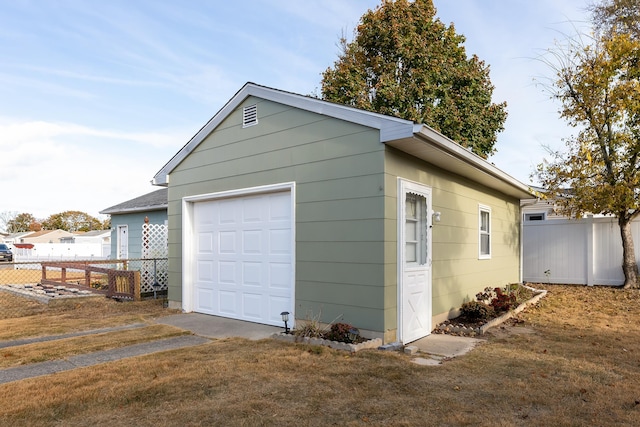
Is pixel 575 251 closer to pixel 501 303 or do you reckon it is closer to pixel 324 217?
pixel 501 303

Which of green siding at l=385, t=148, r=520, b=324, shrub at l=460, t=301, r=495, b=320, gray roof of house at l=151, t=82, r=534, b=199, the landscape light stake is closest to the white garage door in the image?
the landscape light stake

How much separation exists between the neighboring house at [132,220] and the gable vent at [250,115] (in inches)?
283

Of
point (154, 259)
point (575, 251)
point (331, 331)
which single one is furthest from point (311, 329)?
point (575, 251)

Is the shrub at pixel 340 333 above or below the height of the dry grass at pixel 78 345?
above

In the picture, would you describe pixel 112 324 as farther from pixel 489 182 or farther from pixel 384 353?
pixel 489 182

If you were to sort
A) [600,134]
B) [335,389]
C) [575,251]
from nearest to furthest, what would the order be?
[335,389] → [600,134] → [575,251]

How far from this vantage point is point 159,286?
1084 centimetres

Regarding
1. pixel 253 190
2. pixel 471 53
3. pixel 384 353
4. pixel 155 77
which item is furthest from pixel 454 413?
pixel 471 53

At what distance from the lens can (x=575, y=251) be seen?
41.8 ft

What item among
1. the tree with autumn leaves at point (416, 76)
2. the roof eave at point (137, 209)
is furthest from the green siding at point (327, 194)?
the tree with autumn leaves at point (416, 76)

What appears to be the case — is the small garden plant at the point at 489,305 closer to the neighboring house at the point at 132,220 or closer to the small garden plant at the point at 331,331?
the small garden plant at the point at 331,331

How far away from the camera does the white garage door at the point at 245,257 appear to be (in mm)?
6938

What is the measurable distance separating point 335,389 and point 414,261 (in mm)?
2983

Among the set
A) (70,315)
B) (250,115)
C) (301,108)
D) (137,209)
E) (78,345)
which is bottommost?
(70,315)
